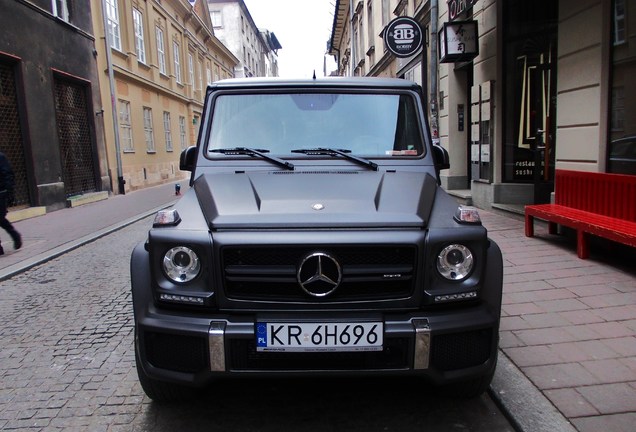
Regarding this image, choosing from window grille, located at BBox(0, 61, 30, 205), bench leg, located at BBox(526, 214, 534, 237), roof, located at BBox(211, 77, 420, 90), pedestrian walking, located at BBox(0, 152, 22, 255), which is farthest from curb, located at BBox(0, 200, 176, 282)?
bench leg, located at BBox(526, 214, 534, 237)

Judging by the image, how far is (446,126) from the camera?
12.9 metres

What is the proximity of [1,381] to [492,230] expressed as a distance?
21.6ft

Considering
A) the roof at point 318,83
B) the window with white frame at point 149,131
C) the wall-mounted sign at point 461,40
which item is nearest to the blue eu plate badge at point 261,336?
the roof at point 318,83

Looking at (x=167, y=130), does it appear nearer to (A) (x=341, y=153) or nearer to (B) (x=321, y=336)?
(A) (x=341, y=153)

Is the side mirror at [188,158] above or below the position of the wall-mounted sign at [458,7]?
below

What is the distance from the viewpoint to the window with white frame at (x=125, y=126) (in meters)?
18.8

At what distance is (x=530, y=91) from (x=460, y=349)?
799 centimetres

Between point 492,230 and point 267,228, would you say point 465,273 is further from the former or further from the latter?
point 492,230

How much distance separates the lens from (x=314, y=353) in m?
2.43

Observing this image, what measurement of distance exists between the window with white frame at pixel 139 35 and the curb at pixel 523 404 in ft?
68.1

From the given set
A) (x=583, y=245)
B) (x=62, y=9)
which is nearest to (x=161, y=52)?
(x=62, y=9)

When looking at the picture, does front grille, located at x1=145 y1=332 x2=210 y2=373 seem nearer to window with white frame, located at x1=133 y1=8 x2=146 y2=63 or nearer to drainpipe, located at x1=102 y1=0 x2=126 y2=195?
drainpipe, located at x1=102 y1=0 x2=126 y2=195

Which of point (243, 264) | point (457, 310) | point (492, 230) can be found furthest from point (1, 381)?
point (492, 230)

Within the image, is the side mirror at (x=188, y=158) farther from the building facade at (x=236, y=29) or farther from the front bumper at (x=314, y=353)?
the building facade at (x=236, y=29)
